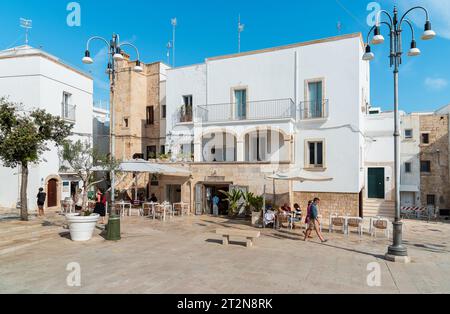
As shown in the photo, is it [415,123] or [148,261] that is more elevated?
[415,123]

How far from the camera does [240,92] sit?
19406 mm

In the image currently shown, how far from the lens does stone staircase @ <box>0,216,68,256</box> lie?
998 cm

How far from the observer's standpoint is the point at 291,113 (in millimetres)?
17656

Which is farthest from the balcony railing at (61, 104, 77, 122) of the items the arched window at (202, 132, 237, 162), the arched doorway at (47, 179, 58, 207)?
the arched window at (202, 132, 237, 162)

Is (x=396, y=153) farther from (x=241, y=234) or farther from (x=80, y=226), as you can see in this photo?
(x=80, y=226)

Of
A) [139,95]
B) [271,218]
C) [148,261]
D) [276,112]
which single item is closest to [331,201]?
[271,218]

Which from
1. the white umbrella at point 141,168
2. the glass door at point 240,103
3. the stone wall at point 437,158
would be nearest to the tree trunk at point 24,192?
the white umbrella at point 141,168

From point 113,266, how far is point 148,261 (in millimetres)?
944

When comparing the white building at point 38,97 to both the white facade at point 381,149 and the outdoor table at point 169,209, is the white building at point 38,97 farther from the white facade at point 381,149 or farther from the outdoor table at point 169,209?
the white facade at point 381,149

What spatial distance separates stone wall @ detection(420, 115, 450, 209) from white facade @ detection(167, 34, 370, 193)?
386 inches

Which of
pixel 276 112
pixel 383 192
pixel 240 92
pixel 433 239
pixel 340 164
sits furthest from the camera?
pixel 383 192

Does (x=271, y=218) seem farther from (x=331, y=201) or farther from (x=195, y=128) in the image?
(x=195, y=128)

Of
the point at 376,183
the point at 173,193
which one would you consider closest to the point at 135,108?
the point at 173,193

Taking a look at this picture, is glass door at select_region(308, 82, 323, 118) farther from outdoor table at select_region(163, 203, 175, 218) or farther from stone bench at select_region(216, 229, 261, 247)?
outdoor table at select_region(163, 203, 175, 218)
